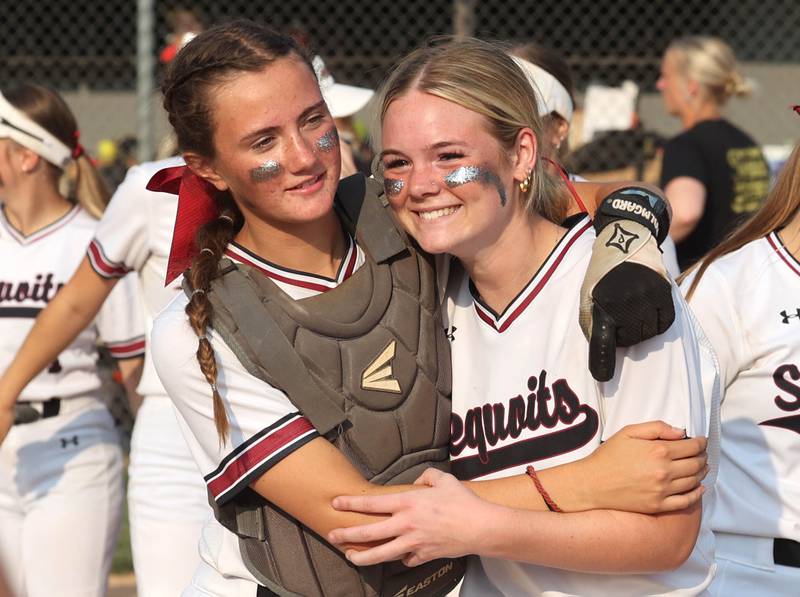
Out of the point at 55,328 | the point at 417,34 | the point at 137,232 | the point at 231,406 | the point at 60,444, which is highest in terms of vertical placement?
the point at 417,34

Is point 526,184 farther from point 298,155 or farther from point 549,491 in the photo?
point 549,491

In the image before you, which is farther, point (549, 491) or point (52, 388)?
point (52, 388)

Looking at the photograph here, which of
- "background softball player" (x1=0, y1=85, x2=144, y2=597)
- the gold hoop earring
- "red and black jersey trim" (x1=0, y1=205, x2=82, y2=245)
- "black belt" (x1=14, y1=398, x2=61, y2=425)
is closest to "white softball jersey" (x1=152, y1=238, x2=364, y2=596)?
the gold hoop earring

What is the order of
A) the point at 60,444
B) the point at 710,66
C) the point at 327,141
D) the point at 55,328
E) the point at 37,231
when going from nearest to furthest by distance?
the point at 327,141
the point at 55,328
the point at 60,444
the point at 37,231
the point at 710,66

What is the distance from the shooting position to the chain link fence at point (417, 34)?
10.9 metres

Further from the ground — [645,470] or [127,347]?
[127,347]

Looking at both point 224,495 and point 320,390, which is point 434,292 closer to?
point 320,390

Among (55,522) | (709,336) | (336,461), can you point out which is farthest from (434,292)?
(55,522)

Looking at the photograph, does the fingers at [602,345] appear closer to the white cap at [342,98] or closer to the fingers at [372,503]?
the fingers at [372,503]

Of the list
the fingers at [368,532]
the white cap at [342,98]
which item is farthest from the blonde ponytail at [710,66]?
the fingers at [368,532]

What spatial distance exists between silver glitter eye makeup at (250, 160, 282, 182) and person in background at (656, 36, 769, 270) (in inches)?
133

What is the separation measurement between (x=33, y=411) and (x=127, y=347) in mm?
392

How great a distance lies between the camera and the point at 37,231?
13.8ft

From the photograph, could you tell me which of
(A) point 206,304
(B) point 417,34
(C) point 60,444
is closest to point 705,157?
(C) point 60,444
